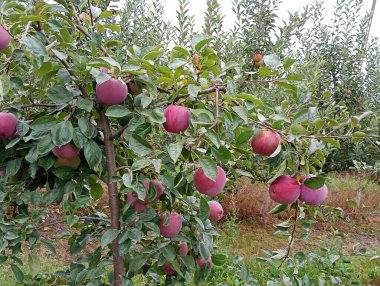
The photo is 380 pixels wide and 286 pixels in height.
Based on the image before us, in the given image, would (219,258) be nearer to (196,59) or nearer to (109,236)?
(109,236)

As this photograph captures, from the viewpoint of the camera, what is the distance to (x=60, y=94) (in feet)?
3.38

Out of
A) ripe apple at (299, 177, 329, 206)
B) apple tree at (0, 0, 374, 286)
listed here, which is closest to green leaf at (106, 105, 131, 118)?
apple tree at (0, 0, 374, 286)

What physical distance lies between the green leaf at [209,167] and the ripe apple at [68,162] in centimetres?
38

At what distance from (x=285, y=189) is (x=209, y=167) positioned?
0.23 m

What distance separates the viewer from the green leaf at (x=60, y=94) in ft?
3.34

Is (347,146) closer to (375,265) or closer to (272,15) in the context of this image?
(272,15)

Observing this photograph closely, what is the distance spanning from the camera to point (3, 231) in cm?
113

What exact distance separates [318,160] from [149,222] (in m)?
0.42

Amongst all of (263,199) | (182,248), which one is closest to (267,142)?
(182,248)

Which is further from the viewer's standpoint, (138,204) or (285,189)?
(138,204)

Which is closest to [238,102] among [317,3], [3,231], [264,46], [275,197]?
[275,197]

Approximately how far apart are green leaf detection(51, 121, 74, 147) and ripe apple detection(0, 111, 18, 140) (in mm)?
156

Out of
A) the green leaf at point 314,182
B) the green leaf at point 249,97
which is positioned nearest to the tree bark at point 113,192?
the green leaf at point 249,97

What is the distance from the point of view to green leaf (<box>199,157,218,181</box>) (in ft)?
2.85
